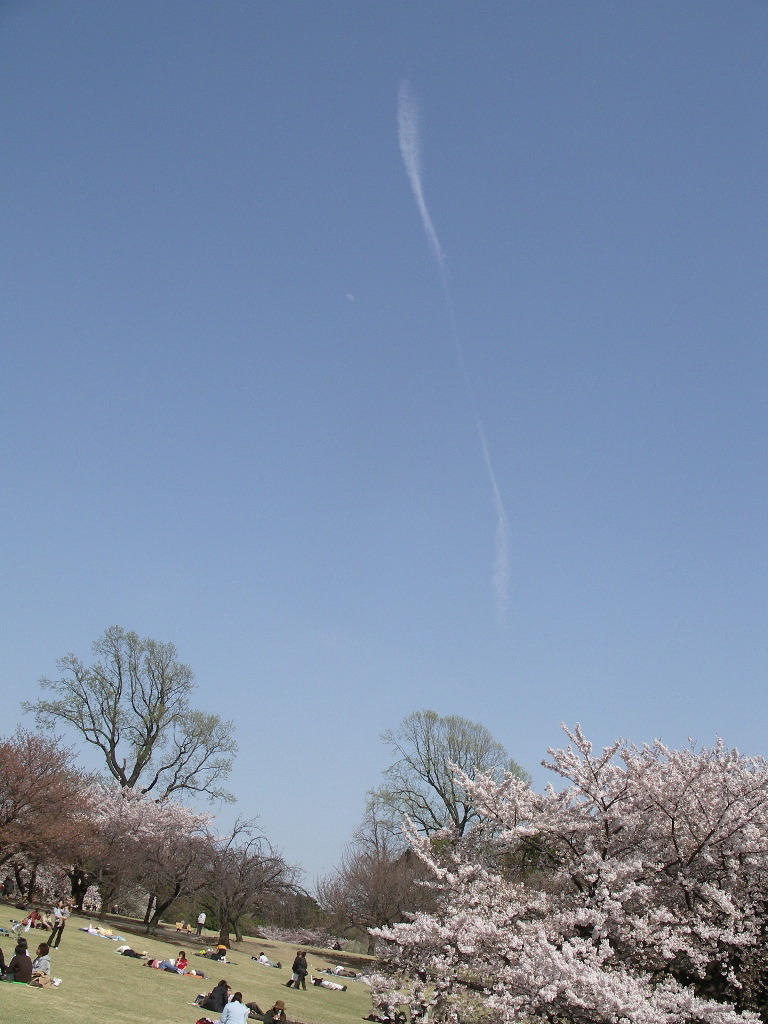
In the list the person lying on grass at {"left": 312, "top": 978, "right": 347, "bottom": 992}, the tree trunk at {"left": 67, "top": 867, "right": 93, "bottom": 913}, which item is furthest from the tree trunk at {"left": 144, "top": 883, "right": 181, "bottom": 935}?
the person lying on grass at {"left": 312, "top": 978, "right": 347, "bottom": 992}

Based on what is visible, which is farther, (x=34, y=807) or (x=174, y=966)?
(x=34, y=807)

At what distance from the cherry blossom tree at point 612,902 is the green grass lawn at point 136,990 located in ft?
19.2

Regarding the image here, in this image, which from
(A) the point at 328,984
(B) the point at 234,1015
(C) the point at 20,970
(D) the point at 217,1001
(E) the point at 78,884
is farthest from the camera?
(E) the point at 78,884

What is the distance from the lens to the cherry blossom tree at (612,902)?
8.68 meters

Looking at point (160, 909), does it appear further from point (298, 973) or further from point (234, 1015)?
point (234, 1015)

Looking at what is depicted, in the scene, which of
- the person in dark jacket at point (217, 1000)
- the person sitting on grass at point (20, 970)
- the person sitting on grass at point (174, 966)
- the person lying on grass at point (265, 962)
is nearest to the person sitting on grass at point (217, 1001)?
the person in dark jacket at point (217, 1000)

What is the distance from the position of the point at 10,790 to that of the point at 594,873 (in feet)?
70.5

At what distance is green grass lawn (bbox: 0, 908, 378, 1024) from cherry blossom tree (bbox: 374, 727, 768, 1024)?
5.85 metres

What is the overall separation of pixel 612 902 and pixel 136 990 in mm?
12138

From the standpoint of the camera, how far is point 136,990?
15.9 meters

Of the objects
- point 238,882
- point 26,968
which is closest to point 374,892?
point 238,882

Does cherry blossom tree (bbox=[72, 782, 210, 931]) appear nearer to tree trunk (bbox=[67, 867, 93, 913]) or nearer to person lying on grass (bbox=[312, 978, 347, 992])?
tree trunk (bbox=[67, 867, 93, 913])

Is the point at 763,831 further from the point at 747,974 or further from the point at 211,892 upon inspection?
the point at 211,892

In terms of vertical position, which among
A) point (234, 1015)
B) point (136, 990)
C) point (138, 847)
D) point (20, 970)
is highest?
point (138, 847)
